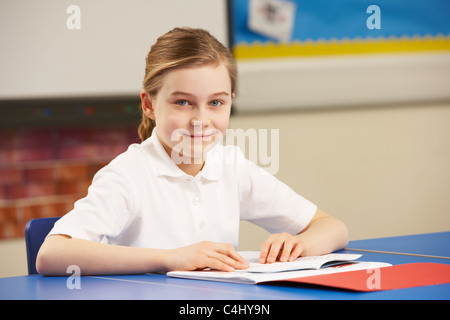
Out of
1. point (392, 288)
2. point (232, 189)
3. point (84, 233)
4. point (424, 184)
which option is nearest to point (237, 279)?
point (392, 288)

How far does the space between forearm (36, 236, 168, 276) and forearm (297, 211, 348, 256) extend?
0.31 m

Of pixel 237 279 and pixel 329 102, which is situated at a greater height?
pixel 329 102

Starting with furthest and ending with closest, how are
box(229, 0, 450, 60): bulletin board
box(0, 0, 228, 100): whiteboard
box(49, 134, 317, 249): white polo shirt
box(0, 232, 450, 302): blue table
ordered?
box(229, 0, 450, 60): bulletin board, box(0, 0, 228, 100): whiteboard, box(49, 134, 317, 249): white polo shirt, box(0, 232, 450, 302): blue table

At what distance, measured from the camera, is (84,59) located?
2.39 m

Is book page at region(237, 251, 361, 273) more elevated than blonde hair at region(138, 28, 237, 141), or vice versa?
blonde hair at region(138, 28, 237, 141)

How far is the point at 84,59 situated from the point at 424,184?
163cm

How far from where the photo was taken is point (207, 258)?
0.98 m

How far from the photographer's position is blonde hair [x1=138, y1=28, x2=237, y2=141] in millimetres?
1218

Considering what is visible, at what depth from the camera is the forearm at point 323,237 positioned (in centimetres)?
120

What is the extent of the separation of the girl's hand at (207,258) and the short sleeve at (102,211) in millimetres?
190

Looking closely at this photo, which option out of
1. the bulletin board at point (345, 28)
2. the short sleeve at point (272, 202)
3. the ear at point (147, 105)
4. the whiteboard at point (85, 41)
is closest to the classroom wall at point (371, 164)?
the bulletin board at point (345, 28)

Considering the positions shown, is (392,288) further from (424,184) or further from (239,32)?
(424,184)

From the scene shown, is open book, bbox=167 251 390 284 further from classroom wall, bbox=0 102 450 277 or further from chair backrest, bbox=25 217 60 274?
classroom wall, bbox=0 102 450 277

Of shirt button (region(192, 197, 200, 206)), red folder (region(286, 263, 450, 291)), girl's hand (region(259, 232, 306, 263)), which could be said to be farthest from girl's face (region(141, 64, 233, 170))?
red folder (region(286, 263, 450, 291))
